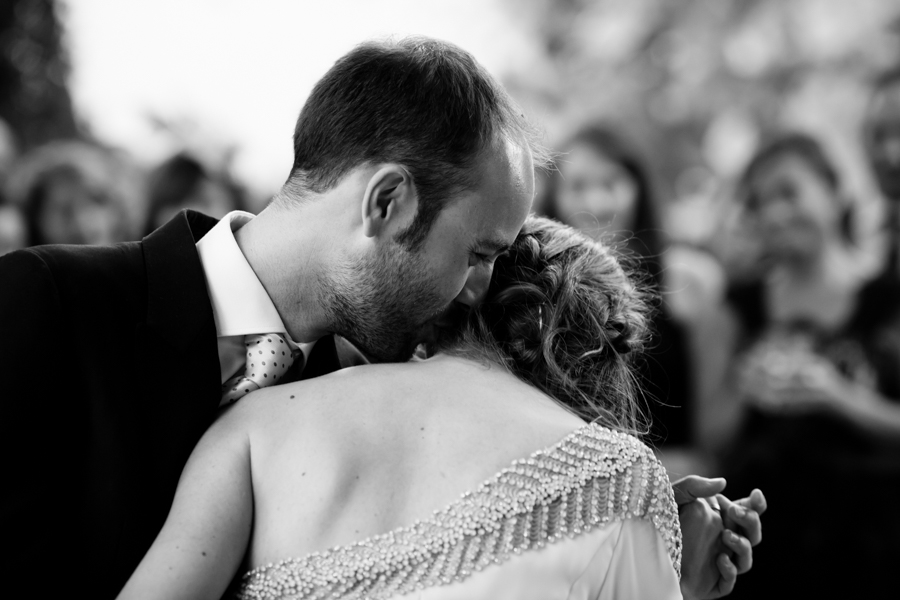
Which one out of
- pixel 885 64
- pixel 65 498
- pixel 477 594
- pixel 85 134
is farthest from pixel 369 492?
pixel 85 134

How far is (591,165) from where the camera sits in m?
5.09

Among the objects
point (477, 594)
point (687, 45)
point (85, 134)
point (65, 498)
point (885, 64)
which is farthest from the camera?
point (85, 134)

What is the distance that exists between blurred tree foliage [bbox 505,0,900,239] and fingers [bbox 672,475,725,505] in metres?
4.08

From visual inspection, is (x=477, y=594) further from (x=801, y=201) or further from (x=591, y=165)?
(x=801, y=201)

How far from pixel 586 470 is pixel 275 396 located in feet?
2.04

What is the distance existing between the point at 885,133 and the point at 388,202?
4.60 meters

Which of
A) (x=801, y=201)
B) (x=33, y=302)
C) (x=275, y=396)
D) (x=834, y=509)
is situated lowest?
(x=834, y=509)

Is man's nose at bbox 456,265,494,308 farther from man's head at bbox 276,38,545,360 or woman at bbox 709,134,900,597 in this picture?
woman at bbox 709,134,900,597

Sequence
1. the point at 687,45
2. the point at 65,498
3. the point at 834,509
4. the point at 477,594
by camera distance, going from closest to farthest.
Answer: the point at 477,594 → the point at 65,498 → the point at 834,509 → the point at 687,45

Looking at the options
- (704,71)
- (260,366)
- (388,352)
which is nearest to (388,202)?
(388,352)

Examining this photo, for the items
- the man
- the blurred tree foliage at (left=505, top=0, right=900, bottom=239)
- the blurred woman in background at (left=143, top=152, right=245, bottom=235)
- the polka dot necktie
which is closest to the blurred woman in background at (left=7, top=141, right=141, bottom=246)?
the blurred woman in background at (left=143, top=152, right=245, bottom=235)

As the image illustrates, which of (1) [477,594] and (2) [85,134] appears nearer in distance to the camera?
(1) [477,594]

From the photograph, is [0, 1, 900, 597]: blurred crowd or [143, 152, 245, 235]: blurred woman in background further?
[143, 152, 245, 235]: blurred woman in background

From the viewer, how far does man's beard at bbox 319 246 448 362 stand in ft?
6.59
